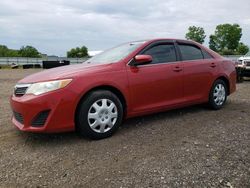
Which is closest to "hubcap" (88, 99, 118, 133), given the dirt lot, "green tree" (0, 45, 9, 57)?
the dirt lot

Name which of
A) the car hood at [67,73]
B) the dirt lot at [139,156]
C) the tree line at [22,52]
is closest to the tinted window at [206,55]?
the dirt lot at [139,156]

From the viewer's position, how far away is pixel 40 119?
4090mm

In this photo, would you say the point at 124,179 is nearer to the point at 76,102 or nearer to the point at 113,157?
the point at 113,157

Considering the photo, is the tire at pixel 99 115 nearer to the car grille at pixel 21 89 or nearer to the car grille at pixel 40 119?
the car grille at pixel 40 119

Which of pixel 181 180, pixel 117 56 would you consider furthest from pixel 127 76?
pixel 181 180

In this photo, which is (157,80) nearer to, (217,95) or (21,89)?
(217,95)

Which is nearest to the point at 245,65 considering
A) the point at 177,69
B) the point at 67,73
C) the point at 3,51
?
the point at 177,69

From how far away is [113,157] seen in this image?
375 cm

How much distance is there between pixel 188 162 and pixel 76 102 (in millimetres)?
1686

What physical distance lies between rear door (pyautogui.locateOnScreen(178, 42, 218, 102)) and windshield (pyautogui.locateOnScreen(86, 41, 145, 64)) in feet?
3.21

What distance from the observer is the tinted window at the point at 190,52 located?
5.71 m

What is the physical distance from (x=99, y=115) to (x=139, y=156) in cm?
93

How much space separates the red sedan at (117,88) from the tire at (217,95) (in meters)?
0.01

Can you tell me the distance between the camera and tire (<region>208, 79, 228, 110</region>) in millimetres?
6062
